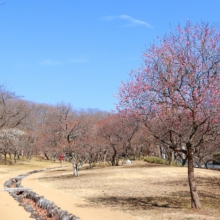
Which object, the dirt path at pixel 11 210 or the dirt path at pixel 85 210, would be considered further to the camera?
the dirt path at pixel 11 210

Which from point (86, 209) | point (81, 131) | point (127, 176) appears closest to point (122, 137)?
point (81, 131)

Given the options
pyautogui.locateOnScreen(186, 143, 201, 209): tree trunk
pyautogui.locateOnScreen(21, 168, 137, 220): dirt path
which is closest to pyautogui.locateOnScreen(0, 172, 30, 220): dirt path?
pyautogui.locateOnScreen(21, 168, 137, 220): dirt path

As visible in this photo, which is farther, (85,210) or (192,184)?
(85,210)

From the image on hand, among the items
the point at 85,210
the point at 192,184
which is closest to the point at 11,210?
the point at 85,210

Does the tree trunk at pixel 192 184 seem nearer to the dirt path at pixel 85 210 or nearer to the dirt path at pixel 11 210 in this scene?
the dirt path at pixel 85 210

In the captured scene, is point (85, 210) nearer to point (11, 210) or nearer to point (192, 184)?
point (11, 210)

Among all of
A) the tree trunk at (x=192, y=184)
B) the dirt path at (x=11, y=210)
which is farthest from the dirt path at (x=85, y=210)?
the tree trunk at (x=192, y=184)

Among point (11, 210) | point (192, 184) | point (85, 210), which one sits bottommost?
point (11, 210)

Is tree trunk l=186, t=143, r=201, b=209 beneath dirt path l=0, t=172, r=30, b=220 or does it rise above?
above

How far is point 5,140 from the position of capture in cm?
4981

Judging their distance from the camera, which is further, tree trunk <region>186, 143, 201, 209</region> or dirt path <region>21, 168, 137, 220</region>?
tree trunk <region>186, 143, 201, 209</region>

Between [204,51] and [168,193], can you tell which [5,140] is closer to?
[168,193]

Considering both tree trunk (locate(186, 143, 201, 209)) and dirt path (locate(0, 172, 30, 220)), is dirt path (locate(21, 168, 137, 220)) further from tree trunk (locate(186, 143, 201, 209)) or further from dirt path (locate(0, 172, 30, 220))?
tree trunk (locate(186, 143, 201, 209))

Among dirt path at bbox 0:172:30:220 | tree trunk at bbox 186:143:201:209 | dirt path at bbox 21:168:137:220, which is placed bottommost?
dirt path at bbox 0:172:30:220
